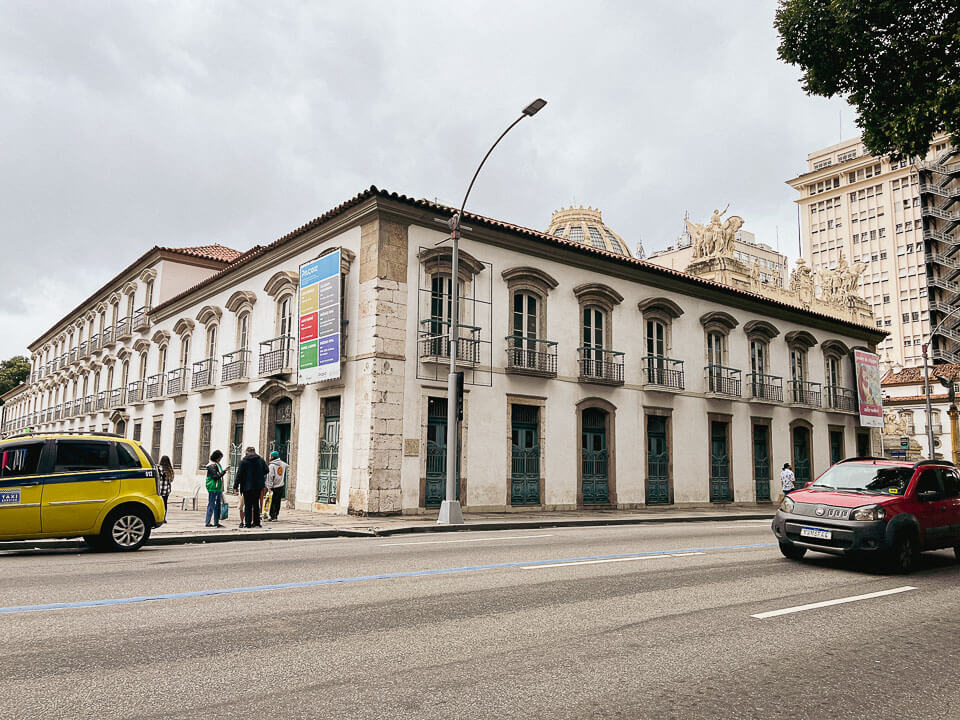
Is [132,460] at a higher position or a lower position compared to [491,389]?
lower

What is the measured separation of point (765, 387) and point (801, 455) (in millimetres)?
4492

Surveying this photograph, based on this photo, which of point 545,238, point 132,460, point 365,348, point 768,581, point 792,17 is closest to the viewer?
point 768,581

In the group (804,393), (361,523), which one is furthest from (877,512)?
(804,393)

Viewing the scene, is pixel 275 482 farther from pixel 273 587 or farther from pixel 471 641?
pixel 471 641

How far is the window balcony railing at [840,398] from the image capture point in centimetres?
3344

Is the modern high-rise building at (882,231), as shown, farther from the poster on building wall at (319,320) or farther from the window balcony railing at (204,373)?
the poster on building wall at (319,320)

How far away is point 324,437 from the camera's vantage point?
2088 cm

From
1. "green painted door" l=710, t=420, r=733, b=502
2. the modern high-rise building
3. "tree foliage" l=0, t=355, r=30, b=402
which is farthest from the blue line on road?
"tree foliage" l=0, t=355, r=30, b=402

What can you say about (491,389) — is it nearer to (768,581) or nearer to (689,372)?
(689,372)

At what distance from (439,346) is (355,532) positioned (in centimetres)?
669

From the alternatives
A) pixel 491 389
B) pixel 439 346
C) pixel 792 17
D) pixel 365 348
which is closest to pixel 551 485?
pixel 491 389

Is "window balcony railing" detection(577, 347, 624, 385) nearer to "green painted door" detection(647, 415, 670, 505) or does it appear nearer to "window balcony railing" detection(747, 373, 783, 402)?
"green painted door" detection(647, 415, 670, 505)

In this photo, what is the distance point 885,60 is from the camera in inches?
493

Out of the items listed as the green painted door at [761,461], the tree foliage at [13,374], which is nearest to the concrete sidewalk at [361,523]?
the green painted door at [761,461]
